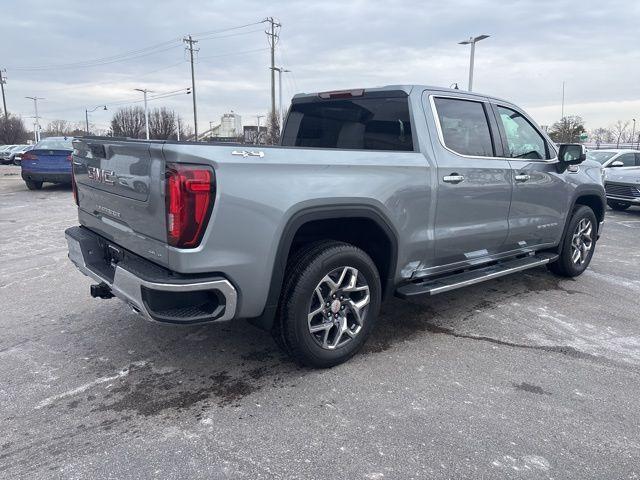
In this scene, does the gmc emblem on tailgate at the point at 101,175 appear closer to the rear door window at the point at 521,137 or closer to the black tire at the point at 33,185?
the rear door window at the point at 521,137

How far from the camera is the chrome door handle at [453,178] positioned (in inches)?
161

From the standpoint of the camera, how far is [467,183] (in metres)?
4.28

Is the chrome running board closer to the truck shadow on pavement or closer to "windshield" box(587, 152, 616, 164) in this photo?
the truck shadow on pavement

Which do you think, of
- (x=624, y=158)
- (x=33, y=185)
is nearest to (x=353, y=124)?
(x=624, y=158)

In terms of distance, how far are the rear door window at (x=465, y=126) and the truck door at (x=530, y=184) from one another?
0.27m

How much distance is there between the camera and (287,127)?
17.3 ft

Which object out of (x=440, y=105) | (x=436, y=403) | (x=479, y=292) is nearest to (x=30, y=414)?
(x=436, y=403)

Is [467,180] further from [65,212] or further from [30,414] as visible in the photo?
[65,212]

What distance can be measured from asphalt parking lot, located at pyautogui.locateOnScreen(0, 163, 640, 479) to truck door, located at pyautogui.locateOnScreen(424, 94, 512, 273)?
2.27ft

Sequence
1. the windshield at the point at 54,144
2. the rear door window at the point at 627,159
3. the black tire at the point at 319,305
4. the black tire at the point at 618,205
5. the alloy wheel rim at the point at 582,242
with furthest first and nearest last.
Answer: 1. the windshield at the point at 54,144
2. the rear door window at the point at 627,159
3. the black tire at the point at 618,205
4. the alloy wheel rim at the point at 582,242
5. the black tire at the point at 319,305

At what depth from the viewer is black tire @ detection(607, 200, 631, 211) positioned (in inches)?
512

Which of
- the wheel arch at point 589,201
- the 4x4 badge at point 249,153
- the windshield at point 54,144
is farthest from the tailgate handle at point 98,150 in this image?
the windshield at point 54,144

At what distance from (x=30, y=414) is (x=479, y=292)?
4237 millimetres

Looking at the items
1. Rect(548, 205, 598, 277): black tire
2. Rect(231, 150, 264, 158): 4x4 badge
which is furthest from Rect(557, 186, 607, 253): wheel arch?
Rect(231, 150, 264, 158): 4x4 badge
